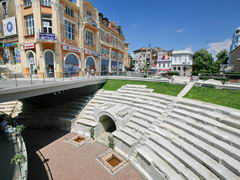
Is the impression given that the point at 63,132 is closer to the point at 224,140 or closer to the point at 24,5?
the point at 224,140

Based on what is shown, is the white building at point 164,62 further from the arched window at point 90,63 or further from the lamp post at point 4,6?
the lamp post at point 4,6

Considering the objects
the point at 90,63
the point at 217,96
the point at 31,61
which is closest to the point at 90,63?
the point at 90,63

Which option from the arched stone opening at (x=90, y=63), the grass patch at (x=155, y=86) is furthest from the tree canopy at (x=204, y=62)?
the arched stone opening at (x=90, y=63)

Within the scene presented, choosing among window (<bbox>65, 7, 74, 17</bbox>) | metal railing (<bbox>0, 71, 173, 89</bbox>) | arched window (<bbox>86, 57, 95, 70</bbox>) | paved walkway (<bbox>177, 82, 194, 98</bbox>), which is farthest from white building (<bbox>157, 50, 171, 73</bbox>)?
metal railing (<bbox>0, 71, 173, 89</bbox>)

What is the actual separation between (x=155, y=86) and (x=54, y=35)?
53.1ft

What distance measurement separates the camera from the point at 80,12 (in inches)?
935

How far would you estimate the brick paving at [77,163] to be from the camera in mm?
8500

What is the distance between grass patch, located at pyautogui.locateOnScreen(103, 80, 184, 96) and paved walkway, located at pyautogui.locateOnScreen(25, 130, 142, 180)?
8.90m

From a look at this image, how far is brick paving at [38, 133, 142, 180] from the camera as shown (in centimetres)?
850

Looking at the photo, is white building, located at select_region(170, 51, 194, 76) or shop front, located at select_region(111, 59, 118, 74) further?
white building, located at select_region(170, 51, 194, 76)

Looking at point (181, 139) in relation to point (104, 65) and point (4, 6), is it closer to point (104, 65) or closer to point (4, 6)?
point (104, 65)

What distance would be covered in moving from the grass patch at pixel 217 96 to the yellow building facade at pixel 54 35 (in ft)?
46.2

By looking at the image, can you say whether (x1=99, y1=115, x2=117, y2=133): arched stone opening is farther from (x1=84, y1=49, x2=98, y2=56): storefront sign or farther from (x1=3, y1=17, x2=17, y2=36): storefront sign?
(x1=3, y1=17, x2=17, y2=36): storefront sign

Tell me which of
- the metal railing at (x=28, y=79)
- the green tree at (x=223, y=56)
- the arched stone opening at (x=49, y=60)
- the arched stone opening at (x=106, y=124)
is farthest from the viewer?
the green tree at (x=223, y=56)
